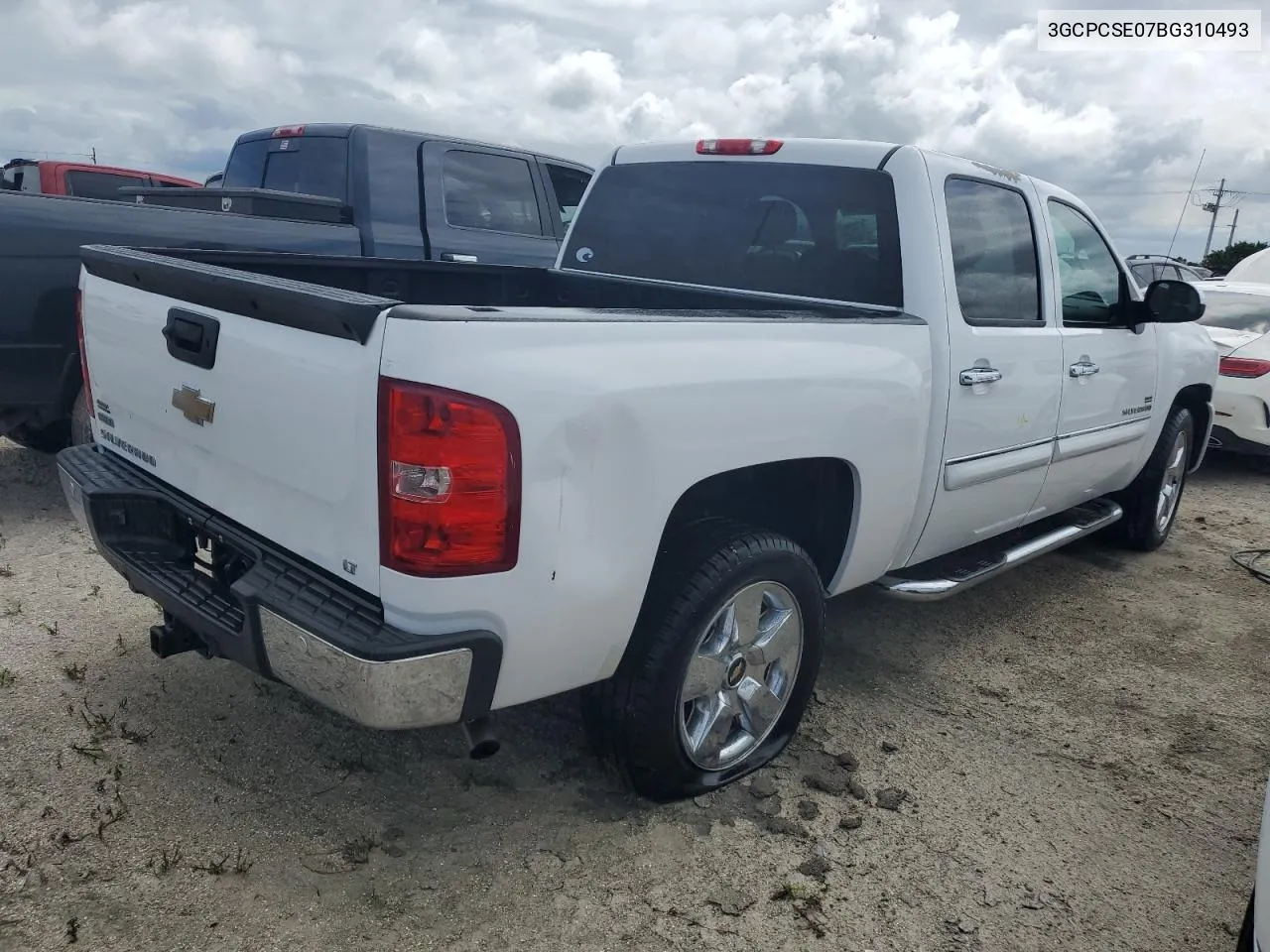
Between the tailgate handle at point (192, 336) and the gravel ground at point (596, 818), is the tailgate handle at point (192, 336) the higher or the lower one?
the higher one

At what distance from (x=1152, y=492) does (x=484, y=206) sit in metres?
4.35

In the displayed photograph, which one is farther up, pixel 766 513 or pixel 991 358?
pixel 991 358

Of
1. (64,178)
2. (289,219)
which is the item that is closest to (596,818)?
(289,219)

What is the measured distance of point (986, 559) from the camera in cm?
384

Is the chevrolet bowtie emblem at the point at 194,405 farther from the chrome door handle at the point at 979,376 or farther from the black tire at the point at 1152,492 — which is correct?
the black tire at the point at 1152,492

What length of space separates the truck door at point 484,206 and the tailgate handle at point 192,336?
3656 millimetres

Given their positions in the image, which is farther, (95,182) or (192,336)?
(95,182)

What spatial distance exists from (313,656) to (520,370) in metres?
0.75

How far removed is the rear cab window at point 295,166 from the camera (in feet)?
20.1

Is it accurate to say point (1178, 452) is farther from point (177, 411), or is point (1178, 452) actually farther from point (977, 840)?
point (177, 411)

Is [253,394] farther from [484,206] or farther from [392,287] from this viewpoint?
[484,206]

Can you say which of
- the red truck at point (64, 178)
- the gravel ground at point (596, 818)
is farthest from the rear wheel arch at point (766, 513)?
the red truck at point (64, 178)

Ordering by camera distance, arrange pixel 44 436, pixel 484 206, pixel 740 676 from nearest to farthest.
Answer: pixel 740 676 → pixel 44 436 → pixel 484 206

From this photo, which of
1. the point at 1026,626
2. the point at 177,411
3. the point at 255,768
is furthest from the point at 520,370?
the point at 1026,626
